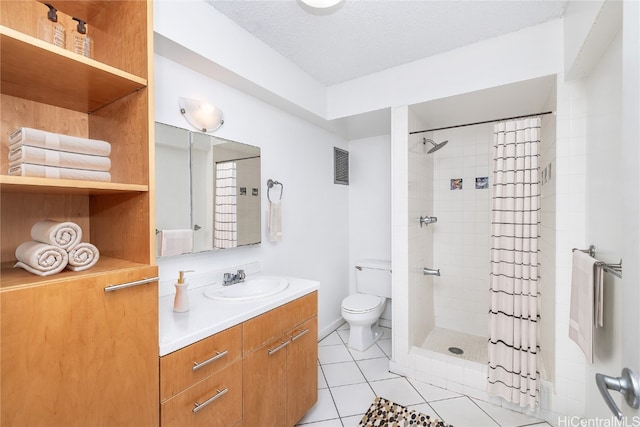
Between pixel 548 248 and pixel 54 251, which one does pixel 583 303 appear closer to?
pixel 548 248

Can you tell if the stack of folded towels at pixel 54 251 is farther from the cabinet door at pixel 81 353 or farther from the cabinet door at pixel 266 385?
the cabinet door at pixel 266 385

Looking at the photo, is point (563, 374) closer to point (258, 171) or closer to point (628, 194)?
point (628, 194)

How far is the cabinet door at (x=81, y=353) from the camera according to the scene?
30.3 inches

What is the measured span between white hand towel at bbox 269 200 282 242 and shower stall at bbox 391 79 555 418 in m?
0.95

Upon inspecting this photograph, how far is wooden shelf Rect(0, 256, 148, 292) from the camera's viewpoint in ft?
2.63

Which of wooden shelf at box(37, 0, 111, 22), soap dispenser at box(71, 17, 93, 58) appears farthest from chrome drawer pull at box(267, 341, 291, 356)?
wooden shelf at box(37, 0, 111, 22)

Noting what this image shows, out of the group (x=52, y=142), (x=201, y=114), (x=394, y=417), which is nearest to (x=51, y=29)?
(x=52, y=142)

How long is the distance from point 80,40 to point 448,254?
3.13 metres

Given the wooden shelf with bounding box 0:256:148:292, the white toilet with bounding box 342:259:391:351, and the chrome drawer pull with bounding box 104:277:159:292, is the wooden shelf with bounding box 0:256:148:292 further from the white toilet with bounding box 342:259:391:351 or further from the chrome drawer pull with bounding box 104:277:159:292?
the white toilet with bounding box 342:259:391:351

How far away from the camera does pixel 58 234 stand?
0.94m

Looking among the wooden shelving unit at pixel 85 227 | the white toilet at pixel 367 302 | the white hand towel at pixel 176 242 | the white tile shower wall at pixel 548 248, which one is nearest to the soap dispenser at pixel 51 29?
the wooden shelving unit at pixel 85 227

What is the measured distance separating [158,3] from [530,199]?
2.35 meters

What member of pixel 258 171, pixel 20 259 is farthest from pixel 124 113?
pixel 258 171

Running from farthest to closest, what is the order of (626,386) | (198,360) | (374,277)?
(374,277) < (198,360) < (626,386)
